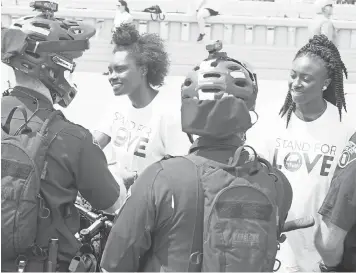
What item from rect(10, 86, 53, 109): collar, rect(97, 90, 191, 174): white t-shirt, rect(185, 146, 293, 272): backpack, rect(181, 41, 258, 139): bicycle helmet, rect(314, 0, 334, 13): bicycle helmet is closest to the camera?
rect(185, 146, 293, 272): backpack

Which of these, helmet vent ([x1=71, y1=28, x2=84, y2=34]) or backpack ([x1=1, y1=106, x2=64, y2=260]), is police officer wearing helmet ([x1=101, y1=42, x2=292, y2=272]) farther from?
helmet vent ([x1=71, y1=28, x2=84, y2=34])

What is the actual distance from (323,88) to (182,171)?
248 cm

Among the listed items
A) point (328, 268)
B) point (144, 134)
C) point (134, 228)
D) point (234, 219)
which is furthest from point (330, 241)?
point (144, 134)

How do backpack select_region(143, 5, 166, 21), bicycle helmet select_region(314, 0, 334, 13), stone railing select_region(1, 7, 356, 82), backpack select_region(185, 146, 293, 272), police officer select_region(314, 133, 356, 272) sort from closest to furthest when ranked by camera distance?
backpack select_region(185, 146, 293, 272)
police officer select_region(314, 133, 356, 272)
stone railing select_region(1, 7, 356, 82)
bicycle helmet select_region(314, 0, 334, 13)
backpack select_region(143, 5, 166, 21)

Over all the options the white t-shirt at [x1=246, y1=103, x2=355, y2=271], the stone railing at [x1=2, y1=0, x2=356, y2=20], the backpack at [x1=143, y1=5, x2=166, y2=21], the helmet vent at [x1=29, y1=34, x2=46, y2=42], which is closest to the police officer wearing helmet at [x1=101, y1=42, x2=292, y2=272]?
the helmet vent at [x1=29, y1=34, x2=46, y2=42]

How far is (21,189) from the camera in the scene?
12.1ft

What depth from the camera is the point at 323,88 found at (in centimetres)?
545

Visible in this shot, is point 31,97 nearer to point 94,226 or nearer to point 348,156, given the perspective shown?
point 94,226

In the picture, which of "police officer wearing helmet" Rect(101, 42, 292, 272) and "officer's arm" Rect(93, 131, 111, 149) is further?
"officer's arm" Rect(93, 131, 111, 149)

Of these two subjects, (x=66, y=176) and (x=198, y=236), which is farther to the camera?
(x=66, y=176)

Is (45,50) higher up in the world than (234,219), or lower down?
higher up

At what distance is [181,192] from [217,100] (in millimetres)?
415

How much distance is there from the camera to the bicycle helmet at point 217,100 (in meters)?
3.28

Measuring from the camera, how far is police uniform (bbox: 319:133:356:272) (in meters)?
3.78
